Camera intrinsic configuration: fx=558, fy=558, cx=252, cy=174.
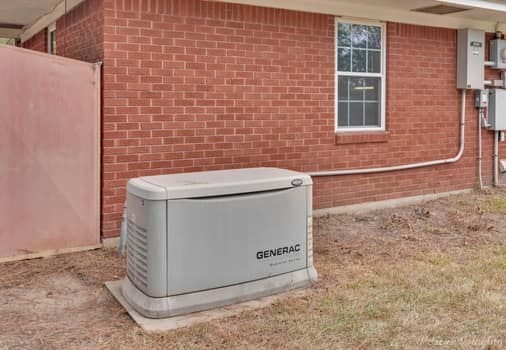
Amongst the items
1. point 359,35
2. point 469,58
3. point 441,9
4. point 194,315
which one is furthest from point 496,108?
point 194,315

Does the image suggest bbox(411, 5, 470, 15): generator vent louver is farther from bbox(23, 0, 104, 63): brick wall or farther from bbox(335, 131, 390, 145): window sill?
bbox(23, 0, 104, 63): brick wall

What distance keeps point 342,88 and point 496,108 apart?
3.18 meters

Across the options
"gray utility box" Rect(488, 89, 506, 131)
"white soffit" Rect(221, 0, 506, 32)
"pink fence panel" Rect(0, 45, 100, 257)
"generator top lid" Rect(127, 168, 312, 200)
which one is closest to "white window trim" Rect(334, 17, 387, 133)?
"white soffit" Rect(221, 0, 506, 32)

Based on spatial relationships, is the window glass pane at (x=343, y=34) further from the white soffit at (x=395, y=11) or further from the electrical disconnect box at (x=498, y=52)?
the electrical disconnect box at (x=498, y=52)

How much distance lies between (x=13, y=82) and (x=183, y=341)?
3.21 meters

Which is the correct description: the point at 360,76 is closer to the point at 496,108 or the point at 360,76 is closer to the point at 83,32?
the point at 496,108

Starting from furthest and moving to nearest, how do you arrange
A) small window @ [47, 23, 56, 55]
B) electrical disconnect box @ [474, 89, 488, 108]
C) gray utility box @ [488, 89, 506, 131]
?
gray utility box @ [488, 89, 506, 131], electrical disconnect box @ [474, 89, 488, 108], small window @ [47, 23, 56, 55]

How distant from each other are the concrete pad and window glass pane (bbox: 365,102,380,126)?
4058mm

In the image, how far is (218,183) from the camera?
167 inches

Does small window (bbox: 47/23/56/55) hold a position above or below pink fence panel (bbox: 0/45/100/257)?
above

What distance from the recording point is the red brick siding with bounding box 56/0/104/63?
19.5 ft

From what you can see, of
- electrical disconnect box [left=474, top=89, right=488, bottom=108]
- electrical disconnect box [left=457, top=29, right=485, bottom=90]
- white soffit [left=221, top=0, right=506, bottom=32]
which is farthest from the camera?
electrical disconnect box [left=474, top=89, right=488, bottom=108]

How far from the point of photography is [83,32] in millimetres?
6441

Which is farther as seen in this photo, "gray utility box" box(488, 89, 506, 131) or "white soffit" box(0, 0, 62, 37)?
"gray utility box" box(488, 89, 506, 131)
